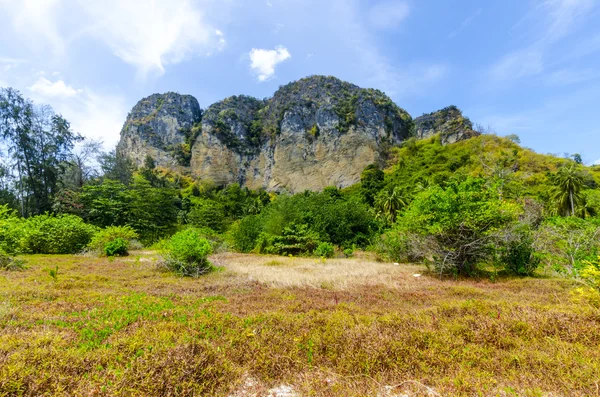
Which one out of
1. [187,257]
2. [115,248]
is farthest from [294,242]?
[115,248]

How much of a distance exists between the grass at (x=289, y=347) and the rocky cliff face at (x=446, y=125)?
6038 centimetres

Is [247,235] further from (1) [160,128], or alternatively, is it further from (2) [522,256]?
(1) [160,128]

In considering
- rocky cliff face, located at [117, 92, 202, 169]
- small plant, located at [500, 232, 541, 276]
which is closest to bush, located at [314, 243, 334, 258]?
small plant, located at [500, 232, 541, 276]

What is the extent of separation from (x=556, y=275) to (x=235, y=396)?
480 inches

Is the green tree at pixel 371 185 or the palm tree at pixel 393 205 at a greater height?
the green tree at pixel 371 185

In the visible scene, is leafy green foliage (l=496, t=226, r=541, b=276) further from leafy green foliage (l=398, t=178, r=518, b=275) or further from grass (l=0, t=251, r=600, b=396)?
grass (l=0, t=251, r=600, b=396)

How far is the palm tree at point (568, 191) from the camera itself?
85.7 feet

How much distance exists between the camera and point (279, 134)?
218ft

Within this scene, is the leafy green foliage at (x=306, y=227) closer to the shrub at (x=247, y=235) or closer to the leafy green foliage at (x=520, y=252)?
the shrub at (x=247, y=235)

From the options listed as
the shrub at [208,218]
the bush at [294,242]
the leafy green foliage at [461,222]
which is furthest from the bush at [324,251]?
the shrub at [208,218]

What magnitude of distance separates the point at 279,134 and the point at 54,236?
53366 millimetres

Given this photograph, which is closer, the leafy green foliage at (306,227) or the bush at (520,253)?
the bush at (520,253)

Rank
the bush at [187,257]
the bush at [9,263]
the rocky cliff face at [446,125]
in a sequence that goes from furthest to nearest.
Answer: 1. the rocky cliff face at [446,125]
2. the bush at [9,263]
3. the bush at [187,257]

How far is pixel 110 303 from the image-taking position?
5.89 m
